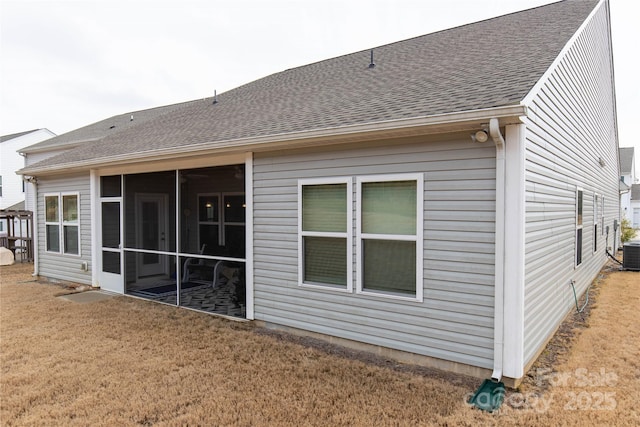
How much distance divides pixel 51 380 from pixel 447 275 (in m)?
4.00

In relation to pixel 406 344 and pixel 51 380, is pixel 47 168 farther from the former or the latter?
pixel 406 344

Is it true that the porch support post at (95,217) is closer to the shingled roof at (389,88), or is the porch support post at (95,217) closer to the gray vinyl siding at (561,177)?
the shingled roof at (389,88)

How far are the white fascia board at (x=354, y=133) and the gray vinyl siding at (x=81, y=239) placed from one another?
2267 mm

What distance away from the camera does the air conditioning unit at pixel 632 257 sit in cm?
985

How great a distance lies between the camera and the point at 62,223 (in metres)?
8.84

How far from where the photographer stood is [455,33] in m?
7.37

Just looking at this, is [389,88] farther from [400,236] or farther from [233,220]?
[233,220]

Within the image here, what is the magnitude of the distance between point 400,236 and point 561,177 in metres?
2.64

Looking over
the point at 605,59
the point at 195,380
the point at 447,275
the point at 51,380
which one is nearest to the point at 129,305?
the point at 51,380

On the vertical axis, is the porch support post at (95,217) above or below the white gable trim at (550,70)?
below

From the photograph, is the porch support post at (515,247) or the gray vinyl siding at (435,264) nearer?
the porch support post at (515,247)

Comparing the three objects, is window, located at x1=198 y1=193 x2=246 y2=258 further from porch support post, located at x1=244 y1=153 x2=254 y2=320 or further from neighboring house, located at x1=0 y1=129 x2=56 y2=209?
neighboring house, located at x1=0 y1=129 x2=56 y2=209

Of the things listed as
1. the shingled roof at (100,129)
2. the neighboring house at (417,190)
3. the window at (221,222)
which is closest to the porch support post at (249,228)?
the neighboring house at (417,190)

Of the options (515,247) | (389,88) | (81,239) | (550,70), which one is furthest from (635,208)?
(81,239)
